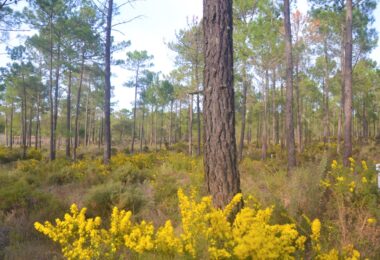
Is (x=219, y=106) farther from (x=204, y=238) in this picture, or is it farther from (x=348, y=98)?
(x=348, y=98)

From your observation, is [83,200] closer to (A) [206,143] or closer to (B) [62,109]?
(A) [206,143]

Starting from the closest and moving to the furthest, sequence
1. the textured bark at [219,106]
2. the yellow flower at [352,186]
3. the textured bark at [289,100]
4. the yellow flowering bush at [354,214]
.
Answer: the yellow flowering bush at [354,214] < the textured bark at [219,106] < the yellow flower at [352,186] < the textured bark at [289,100]

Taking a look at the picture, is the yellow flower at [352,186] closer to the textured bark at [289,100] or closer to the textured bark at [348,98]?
the textured bark at [289,100]

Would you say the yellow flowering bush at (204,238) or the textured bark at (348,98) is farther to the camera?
the textured bark at (348,98)

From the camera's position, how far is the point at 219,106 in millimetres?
3289

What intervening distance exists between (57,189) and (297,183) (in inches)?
239

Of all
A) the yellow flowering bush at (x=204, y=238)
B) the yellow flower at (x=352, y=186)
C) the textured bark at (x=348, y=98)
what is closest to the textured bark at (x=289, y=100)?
the textured bark at (x=348, y=98)

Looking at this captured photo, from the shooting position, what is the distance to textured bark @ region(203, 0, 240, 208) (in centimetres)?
319

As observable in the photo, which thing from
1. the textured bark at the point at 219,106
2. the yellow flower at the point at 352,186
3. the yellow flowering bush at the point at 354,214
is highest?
the textured bark at the point at 219,106

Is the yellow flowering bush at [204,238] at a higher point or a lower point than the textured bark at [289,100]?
lower

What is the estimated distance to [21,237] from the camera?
4199mm

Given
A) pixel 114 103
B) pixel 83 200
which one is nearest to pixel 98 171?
pixel 83 200

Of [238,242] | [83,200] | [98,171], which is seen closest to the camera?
[238,242]

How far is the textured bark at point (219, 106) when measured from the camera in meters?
3.19
